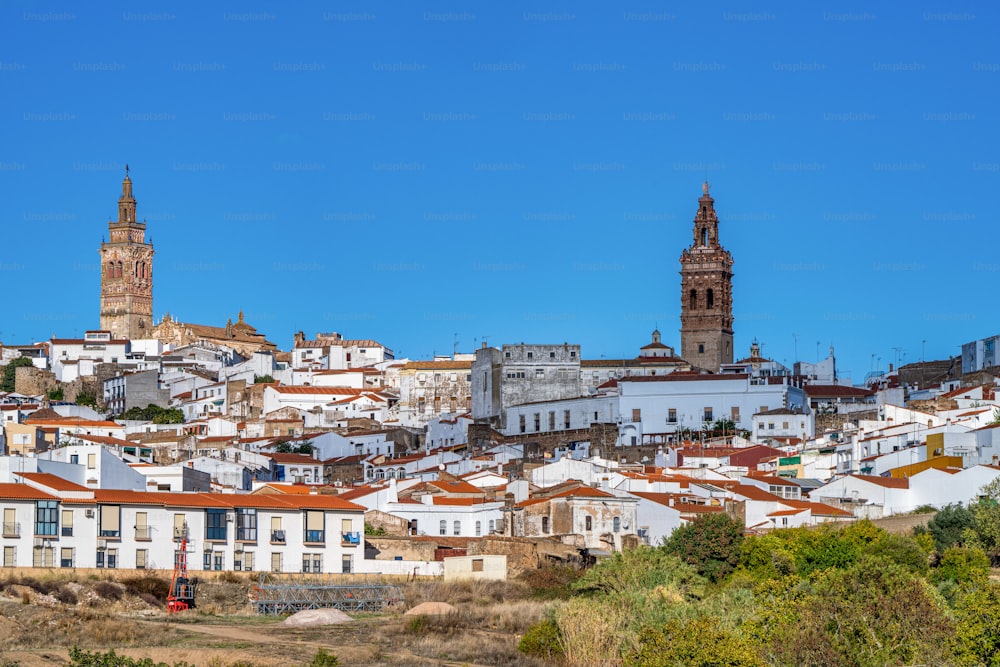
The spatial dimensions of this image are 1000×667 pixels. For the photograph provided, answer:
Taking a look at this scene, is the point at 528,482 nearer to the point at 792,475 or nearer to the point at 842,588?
the point at 792,475

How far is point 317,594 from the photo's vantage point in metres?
51.6

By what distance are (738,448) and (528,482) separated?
56.5 feet

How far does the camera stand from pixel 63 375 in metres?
120

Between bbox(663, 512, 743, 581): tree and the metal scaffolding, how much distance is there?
854cm

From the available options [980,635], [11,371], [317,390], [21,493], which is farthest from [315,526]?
[11,371]

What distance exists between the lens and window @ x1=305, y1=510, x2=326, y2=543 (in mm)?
55094

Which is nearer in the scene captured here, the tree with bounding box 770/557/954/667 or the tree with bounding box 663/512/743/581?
the tree with bounding box 770/557/954/667

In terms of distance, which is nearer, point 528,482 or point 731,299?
point 528,482

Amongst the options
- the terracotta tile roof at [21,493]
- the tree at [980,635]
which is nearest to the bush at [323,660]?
the tree at [980,635]

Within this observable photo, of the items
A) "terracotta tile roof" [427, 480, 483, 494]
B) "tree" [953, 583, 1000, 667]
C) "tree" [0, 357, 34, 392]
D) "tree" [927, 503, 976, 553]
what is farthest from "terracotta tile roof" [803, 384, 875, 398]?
"tree" [953, 583, 1000, 667]

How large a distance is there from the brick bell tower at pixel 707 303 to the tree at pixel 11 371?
141 ft

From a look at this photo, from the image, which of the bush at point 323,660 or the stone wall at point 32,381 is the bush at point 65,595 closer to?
the bush at point 323,660

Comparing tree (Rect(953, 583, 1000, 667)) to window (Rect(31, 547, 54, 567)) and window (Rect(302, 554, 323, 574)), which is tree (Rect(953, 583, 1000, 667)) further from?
window (Rect(31, 547, 54, 567))

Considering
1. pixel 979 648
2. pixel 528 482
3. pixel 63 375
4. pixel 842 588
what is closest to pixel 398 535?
pixel 528 482
